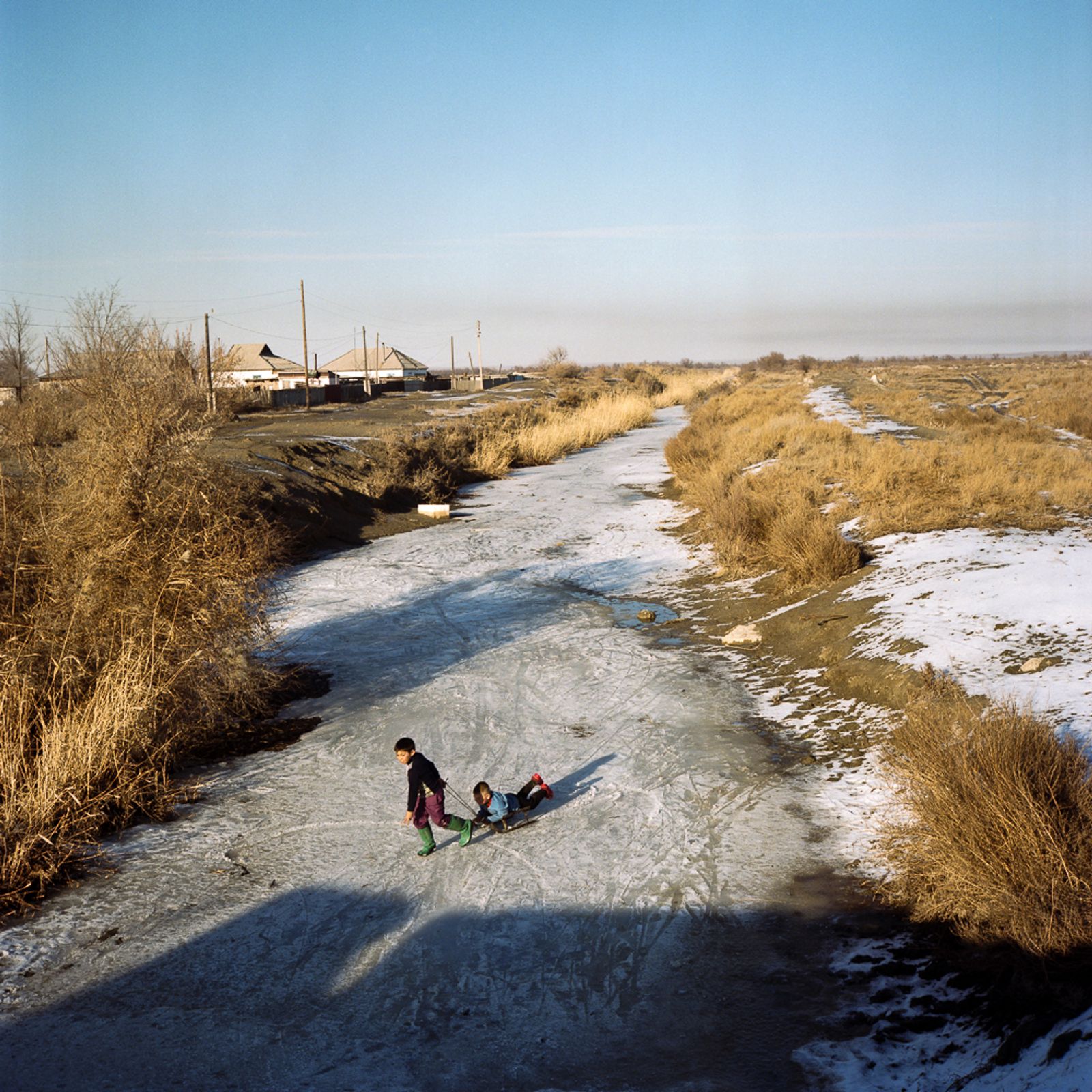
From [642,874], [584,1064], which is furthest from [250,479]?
[584,1064]

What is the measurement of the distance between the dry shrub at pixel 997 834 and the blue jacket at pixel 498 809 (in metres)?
2.59

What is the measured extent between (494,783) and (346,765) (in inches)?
54.0

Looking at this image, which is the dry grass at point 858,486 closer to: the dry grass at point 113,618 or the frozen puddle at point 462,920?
the frozen puddle at point 462,920

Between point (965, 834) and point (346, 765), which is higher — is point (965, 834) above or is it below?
above

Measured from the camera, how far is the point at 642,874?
20.0 ft

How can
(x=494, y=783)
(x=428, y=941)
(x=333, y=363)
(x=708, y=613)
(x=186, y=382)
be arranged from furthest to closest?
1. (x=333, y=363)
2. (x=186, y=382)
3. (x=708, y=613)
4. (x=494, y=783)
5. (x=428, y=941)

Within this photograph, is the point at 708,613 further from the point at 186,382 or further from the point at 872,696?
the point at 186,382

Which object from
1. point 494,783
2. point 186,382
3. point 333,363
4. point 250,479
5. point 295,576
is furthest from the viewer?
point 333,363

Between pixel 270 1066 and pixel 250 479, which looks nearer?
pixel 270 1066

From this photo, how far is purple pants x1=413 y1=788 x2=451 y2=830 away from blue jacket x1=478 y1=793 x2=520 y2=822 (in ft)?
1.14

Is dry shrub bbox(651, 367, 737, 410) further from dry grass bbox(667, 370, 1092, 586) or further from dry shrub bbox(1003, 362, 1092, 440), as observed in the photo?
dry grass bbox(667, 370, 1092, 586)

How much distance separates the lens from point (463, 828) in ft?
21.2

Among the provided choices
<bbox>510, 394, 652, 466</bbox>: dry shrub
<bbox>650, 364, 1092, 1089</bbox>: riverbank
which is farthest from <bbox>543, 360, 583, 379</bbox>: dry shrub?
<bbox>650, 364, 1092, 1089</bbox>: riverbank

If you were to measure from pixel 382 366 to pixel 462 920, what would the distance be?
84190 millimetres
